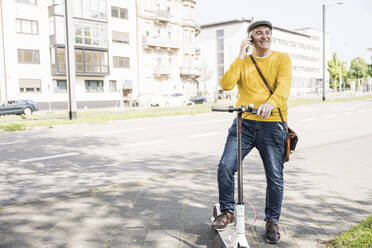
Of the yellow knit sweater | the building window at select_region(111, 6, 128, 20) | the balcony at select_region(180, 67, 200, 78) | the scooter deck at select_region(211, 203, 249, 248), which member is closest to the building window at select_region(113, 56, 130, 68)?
the building window at select_region(111, 6, 128, 20)

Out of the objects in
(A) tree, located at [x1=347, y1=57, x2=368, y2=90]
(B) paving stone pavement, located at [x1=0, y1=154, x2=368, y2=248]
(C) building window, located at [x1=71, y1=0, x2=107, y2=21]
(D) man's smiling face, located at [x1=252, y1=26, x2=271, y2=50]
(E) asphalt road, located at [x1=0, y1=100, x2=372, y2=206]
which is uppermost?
(C) building window, located at [x1=71, y1=0, x2=107, y2=21]

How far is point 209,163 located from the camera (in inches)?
279

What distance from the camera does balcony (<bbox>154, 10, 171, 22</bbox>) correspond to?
45406 mm

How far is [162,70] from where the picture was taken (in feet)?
153

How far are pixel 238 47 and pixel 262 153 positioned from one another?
233ft

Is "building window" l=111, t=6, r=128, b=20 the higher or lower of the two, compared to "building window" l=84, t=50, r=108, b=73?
higher

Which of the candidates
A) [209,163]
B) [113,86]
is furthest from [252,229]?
[113,86]

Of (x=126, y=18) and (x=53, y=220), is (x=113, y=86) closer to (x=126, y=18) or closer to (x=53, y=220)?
(x=126, y=18)

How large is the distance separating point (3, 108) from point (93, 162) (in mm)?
21143

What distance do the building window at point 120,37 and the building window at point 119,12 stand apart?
6.28 ft

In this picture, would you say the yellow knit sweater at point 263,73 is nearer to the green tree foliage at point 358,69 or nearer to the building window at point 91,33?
the building window at point 91,33

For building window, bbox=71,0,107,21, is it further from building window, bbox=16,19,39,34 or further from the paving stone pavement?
the paving stone pavement

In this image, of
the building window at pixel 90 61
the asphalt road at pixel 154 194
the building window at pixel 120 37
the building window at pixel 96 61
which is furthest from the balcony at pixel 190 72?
the asphalt road at pixel 154 194

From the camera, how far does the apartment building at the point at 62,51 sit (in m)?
33.5
